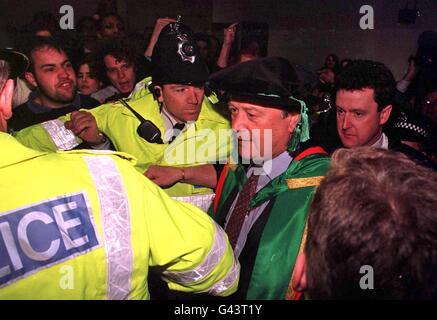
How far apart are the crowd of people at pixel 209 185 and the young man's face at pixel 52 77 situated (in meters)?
0.01

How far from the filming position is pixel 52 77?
8.70 ft

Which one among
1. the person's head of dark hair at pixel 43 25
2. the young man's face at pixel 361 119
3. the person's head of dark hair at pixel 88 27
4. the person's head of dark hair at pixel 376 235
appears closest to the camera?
the person's head of dark hair at pixel 376 235

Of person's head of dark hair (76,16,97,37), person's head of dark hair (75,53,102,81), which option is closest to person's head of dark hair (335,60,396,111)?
person's head of dark hair (75,53,102,81)

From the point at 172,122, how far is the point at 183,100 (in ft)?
0.55

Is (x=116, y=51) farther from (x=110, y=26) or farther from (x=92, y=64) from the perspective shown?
(x=110, y=26)

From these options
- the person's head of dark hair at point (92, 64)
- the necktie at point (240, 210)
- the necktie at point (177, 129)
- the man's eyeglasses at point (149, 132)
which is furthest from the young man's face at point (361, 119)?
the person's head of dark hair at point (92, 64)

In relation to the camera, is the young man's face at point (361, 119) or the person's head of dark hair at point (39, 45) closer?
the young man's face at point (361, 119)

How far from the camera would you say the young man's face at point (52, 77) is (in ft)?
8.70

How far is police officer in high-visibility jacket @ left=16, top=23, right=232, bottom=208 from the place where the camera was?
94.6 inches

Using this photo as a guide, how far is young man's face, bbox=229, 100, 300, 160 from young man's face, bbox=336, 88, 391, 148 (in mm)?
675

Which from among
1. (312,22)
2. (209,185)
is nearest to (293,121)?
(209,185)

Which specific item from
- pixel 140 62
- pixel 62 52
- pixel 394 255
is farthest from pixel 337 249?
pixel 140 62

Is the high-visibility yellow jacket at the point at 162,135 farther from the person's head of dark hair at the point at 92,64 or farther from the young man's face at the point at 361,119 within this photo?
the person's head of dark hair at the point at 92,64

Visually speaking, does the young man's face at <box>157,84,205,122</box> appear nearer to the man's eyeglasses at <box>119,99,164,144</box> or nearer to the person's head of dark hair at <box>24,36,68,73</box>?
the man's eyeglasses at <box>119,99,164,144</box>
